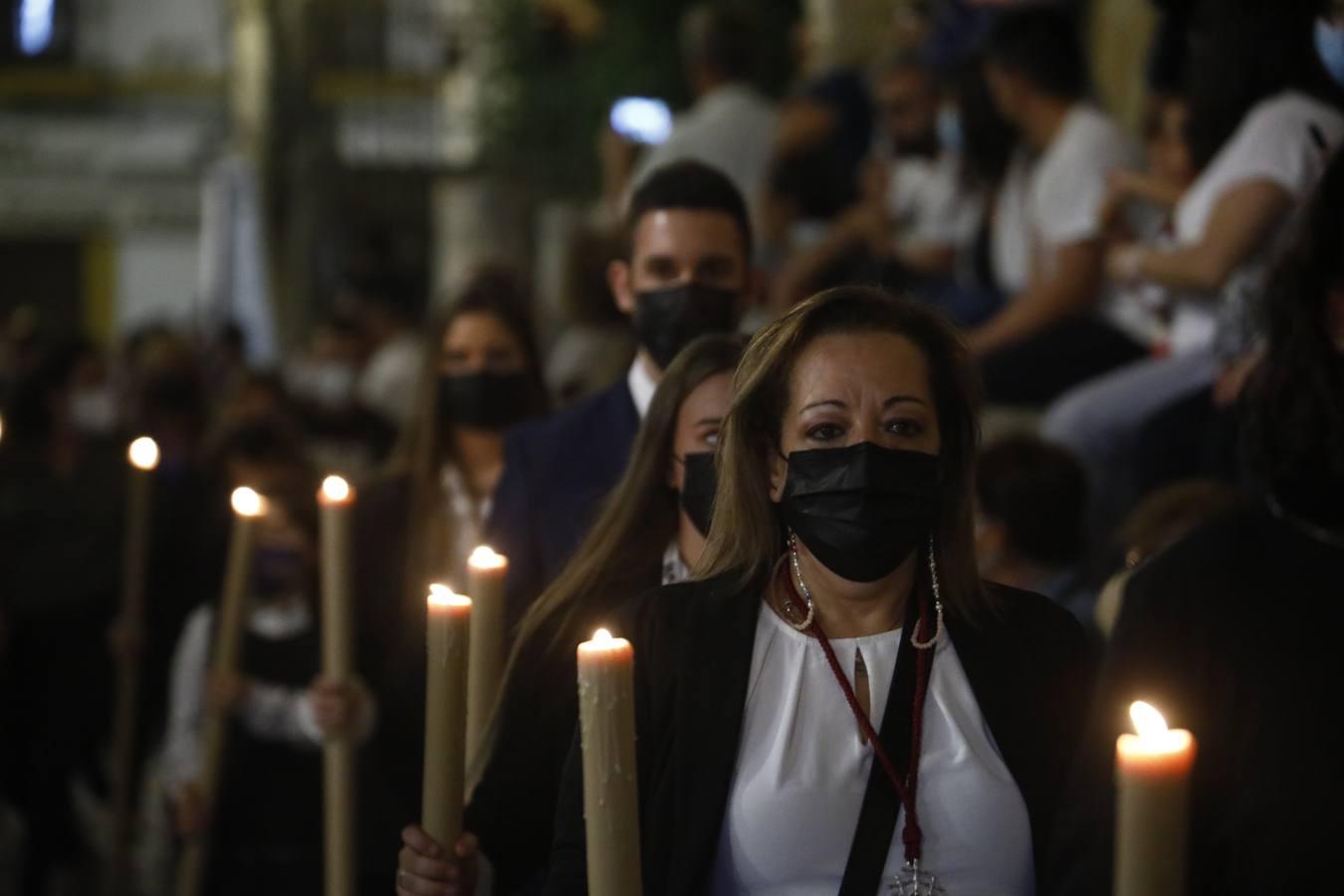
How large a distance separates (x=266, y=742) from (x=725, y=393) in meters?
2.69

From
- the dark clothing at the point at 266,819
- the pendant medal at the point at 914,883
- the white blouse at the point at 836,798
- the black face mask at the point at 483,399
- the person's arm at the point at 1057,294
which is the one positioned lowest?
the dark clothing at the point at 266,819

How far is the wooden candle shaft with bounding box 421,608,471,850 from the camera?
2600 mm

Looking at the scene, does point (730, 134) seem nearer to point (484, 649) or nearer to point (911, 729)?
point (484, 649)

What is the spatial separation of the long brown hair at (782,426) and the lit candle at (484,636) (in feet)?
1.00

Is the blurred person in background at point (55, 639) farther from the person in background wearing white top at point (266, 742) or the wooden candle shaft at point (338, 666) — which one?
the wooden candle shaft at point (338, 666)

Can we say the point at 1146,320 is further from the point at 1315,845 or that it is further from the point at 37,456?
the point at 1315,845

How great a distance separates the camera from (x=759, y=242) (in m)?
9.42

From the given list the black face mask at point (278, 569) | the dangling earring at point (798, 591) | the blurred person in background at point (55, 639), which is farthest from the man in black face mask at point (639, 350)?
the blurred person in background at point (55, 639)

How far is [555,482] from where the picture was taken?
4340 millimetres

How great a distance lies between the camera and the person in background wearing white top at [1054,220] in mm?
6727

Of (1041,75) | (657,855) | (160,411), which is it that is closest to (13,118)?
(160,411)

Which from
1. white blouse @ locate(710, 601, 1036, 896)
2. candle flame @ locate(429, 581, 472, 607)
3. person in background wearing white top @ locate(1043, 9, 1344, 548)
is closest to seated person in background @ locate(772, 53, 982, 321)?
person in background wearing white top @ locate(1043, 9, 1344, 548)

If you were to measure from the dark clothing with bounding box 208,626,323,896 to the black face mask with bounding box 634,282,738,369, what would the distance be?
1.96 meters

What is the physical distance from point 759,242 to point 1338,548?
722 centimetres
